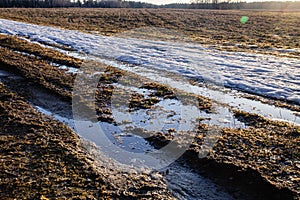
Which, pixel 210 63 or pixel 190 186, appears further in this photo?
pixel 210 63

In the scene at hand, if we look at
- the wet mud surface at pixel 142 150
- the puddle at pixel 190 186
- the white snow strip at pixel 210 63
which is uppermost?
the white snow strip at pixel 210 63

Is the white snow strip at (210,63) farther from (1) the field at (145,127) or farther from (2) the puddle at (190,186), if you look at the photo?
(2) the puddle at (190,186)

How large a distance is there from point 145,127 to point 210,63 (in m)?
9.62

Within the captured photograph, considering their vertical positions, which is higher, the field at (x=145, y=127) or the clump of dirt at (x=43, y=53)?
the clump of dirt at (x=43, y=53)

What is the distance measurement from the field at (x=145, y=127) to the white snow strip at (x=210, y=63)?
0.10 metres

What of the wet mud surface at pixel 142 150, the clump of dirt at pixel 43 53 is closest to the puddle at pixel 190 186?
the wet mud surface at pixel 142 150

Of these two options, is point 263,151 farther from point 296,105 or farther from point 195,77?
point 195,77

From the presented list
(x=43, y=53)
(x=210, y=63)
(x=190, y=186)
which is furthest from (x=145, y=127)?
Result: (x=43, y=53)

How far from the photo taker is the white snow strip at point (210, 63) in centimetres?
1205

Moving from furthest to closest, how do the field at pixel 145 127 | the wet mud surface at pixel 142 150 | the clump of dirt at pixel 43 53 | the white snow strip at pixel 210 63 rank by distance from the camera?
the clump of dirt at pixel 43 53, the white snow strip at pixel 210 63, the field at pixel 145 127, the wet mud surface at pixel 142 150

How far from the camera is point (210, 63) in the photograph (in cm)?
1584

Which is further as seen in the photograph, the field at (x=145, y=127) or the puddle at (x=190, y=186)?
the field at (x=145, y=127)

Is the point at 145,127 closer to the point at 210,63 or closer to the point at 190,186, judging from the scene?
the point at 190,186

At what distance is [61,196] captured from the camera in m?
4.75
